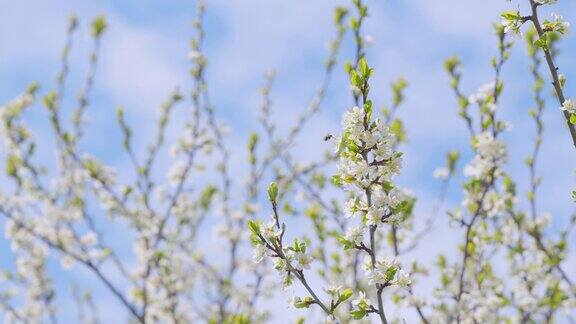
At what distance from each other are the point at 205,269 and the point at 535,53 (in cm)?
508

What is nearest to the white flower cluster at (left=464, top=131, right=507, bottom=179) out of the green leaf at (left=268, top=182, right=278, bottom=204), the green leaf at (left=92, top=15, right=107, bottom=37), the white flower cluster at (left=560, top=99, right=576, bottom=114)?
the white flower cluster at (left=560, top=99, right=576, bottom=114)

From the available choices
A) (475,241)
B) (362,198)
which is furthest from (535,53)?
(362,198)

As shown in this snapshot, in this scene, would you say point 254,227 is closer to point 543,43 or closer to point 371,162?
point 371,162

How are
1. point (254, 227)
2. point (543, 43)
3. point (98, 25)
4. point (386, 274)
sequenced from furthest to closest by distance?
point (98, 25)
point (254, 227)
point (386, 274)
point (543, 43)

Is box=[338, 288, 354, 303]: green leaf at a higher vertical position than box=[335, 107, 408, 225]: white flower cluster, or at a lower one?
lower

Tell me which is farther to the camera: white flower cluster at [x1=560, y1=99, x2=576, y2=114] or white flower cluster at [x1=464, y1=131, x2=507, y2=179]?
white flower cluster at [x1=464, y1=131, x2=507, y2=179]

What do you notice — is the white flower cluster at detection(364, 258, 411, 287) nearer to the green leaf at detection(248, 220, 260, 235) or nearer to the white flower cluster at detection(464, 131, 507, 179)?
the green leaf at detection(248, 220, 260, 235)

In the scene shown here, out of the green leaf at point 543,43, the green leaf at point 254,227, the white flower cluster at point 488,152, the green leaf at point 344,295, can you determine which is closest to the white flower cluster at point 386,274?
the green leaf at point 344,295

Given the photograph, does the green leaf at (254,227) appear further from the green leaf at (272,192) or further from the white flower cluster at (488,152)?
the white flower cluster at (488,152)

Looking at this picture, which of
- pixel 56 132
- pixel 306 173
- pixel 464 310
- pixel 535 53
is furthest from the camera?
pixel 306 173

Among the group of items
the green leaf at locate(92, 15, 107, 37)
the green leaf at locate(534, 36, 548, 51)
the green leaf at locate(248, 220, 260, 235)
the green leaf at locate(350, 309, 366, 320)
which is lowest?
the green leaf at locate(350, 309, 366, 320)

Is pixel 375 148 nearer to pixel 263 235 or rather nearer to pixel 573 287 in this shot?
pixel 263 235

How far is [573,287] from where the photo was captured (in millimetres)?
5984

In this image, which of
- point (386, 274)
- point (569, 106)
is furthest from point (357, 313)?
point (569, 106)
